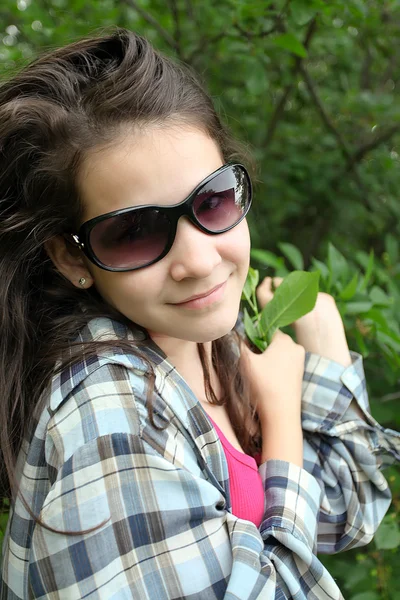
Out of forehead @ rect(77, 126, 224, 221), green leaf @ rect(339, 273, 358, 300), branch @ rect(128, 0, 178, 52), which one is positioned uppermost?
branch @ rect(128, 0, 178, 52)

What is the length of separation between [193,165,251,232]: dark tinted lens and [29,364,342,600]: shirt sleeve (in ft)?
1.09

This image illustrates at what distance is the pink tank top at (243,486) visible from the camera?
111 cm

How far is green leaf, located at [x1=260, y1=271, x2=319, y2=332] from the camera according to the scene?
1287 mm

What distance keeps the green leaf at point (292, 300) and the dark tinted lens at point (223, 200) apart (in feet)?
0.83

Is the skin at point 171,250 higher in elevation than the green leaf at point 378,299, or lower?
higher

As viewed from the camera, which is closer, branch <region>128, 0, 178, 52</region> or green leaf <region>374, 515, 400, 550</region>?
green leaf <region>374, 515, 400, 550</region>

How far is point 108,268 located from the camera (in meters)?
1.01

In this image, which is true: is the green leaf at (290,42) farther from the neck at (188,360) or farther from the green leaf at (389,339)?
the neck at (188,360)

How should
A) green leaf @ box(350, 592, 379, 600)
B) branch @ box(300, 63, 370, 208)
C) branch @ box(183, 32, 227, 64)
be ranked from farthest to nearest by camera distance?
1. branch @ box(300, 63, 370, 208)
2. branch @ box(183, 32, 227, 64)
3. green leaf @ box(350, 592, 379, 600)

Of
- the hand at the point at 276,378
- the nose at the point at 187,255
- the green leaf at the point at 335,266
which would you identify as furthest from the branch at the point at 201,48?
the nose at the point at 187,255

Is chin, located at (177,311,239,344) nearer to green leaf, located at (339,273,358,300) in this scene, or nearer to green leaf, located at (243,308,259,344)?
green leaf, located at (243,308,259,344)

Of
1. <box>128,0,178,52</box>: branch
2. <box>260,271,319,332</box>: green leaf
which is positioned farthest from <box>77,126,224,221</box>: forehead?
<box>128,0,178,52</box>: branch

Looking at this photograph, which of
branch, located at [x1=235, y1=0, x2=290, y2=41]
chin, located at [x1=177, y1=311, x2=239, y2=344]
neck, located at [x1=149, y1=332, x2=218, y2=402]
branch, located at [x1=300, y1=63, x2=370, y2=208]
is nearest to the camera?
chin, located at [x1=177, y1=311, x2=239, y2=344]

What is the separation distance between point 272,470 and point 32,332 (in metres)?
0.56
